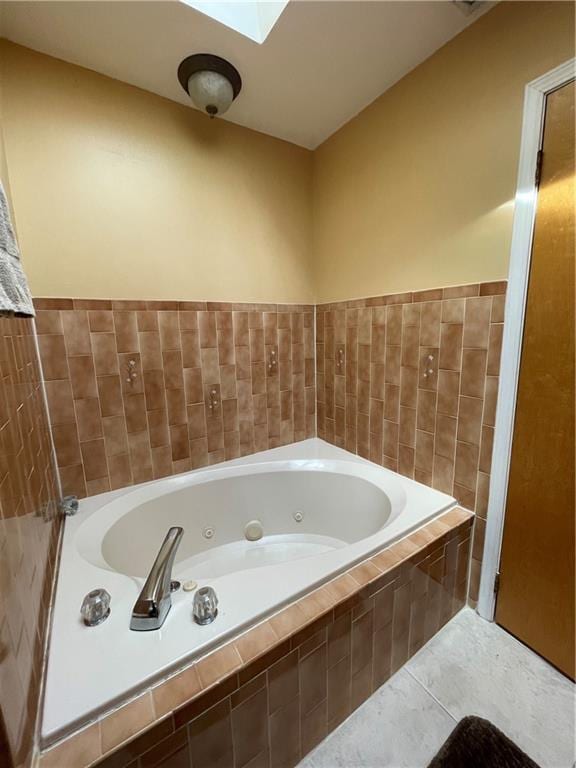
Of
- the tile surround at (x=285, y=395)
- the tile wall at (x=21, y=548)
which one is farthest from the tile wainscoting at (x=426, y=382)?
the tile wall at (x=21, y=548)

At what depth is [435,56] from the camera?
1.21 m

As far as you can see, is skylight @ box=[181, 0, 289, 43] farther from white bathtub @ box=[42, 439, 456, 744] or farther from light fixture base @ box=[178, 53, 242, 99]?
white bathtub @ box=[42, 439, 456, 744]

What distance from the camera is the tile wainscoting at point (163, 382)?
134cm

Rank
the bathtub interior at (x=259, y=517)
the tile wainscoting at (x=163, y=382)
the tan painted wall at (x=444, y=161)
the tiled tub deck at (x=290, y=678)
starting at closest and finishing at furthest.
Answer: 1. the tiled tub deck at (x=290, y=678)
2. the tan painted wall at (x=444, y=161)
3. the tile wainscoting at (x=163, y=382)
4. the bathtub interior at (x=259, y=517)

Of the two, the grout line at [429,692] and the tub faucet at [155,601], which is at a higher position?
the tub faucet at [155,601]

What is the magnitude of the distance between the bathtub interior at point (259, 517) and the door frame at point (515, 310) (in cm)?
42

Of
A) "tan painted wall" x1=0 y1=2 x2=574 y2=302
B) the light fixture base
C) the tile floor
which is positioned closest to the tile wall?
"tan painted wall" x1=0 y1=2 x2=574 y2=302

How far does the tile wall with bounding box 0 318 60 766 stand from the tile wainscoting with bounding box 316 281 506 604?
1435 mm

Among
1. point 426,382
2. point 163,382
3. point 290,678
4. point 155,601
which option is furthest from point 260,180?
point 290,678

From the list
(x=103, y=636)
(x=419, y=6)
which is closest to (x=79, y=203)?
(x=419, y=6)

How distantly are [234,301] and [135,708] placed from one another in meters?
1.55

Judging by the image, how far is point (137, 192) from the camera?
1400 mm

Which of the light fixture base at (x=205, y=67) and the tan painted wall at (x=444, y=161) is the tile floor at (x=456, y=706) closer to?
the tan painted wall at (x=444, y=161)

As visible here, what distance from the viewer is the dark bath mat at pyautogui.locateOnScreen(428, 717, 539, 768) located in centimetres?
86
